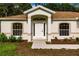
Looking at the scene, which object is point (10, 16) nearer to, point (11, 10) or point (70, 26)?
point (11, 10)

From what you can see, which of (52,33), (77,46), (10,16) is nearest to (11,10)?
(10,16)

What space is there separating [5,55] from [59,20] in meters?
5.32

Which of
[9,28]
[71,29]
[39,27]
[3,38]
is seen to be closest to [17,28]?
[9,28]

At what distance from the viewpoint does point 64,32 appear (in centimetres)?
2036

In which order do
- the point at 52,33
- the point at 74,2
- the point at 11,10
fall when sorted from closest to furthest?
1. the point at 74,2
2. the point at 11,10
3. the point at 52,33

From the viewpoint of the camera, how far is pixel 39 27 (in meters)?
20.2

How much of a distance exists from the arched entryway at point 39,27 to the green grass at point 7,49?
1686 millimetres

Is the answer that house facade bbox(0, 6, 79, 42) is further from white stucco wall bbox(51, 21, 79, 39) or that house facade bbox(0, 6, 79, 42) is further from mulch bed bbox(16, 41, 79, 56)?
mulch bed bbox(16, 41, 79, 56)

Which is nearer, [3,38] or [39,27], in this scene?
[3,38]

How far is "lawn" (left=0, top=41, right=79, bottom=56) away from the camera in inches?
655

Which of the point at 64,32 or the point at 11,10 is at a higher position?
the point at 11,10

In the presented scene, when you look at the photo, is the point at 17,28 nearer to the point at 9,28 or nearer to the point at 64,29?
the point at 9,28

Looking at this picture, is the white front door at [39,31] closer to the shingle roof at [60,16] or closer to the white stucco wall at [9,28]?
the white stucco wall at [9,28]

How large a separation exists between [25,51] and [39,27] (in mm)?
3256
